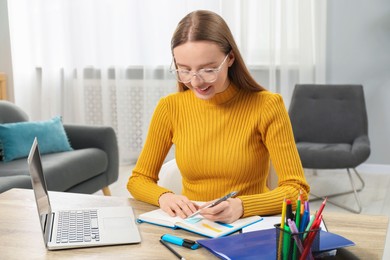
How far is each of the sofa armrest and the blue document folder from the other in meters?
2.50

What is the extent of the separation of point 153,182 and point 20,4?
147 inches

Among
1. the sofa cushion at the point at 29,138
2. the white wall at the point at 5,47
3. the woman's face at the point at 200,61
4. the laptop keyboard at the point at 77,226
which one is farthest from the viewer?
the white wall at the point at 5,47

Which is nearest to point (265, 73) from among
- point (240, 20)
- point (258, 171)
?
point (240, 20)

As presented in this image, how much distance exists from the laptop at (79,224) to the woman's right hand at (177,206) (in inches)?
3.7

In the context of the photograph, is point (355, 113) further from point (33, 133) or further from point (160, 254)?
point (160, 254)

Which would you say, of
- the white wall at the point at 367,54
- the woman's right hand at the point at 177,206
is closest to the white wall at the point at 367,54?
the white wall at the point at 367,54

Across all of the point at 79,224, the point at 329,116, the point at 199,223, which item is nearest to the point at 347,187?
the point at 329,116

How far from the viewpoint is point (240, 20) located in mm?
4363

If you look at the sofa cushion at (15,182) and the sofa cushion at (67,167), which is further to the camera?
the sofa cushion at (67,167)

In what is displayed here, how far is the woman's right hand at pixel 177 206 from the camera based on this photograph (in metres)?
1.42

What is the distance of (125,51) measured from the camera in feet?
15.6

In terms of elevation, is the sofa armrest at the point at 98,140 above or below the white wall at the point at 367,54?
below

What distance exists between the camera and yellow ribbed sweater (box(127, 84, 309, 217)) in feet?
5.37

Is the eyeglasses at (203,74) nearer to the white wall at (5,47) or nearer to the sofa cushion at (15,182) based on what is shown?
the sofa cushion at (15,182)
